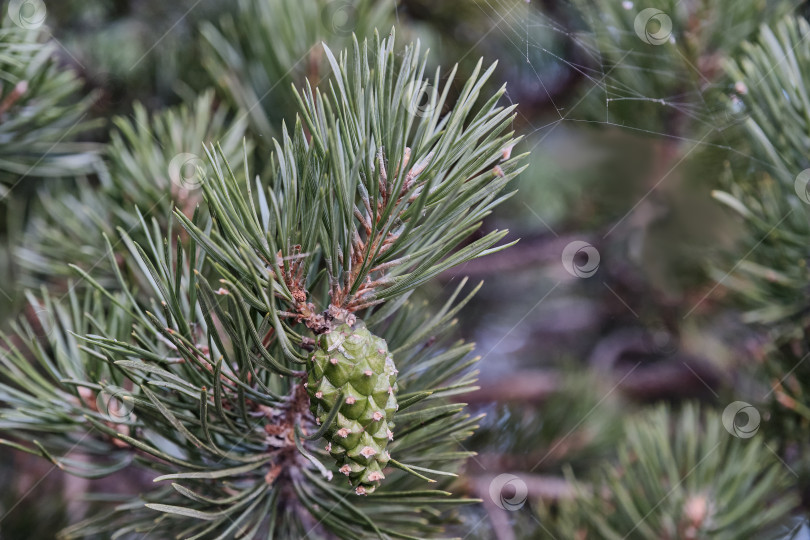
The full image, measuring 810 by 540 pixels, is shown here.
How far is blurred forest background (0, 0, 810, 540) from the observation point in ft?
1.57

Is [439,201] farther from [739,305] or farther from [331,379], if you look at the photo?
[739,305]

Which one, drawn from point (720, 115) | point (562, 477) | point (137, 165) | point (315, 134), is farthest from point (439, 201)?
point (562, 477)

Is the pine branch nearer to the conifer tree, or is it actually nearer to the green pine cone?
the conifer tree

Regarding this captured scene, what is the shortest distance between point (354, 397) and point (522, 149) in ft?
0.52

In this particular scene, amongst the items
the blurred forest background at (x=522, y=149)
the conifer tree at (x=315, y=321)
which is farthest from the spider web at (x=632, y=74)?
the conifer tree at (x=315, y=321)

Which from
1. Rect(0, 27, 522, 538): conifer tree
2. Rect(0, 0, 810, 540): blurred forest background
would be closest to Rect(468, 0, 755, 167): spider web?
Rect(0, 0, 810, 540): blurred forest background

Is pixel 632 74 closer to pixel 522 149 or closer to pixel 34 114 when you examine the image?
pixel 522 149

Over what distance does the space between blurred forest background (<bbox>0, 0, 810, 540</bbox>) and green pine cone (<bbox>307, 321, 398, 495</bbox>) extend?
0.10 metres

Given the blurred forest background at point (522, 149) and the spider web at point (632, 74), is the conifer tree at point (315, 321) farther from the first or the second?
the spider web at point (632, 74)

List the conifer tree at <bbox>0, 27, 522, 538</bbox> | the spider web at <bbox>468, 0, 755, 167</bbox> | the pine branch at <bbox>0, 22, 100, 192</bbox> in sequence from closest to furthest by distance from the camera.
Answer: the conifer tree at <bbox>0, 27, 522, 538</bbox> < the pine branch at <bbox>0, 22, 100, 192</bbox> < the spider web at <bbox>468, 0, 755, 167</bbox>

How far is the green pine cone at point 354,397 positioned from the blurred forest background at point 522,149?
10 centimetres

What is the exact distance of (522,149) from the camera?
335mm

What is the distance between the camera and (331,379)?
0.88 feet

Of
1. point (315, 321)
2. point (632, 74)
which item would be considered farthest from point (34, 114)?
point (632, 74)
